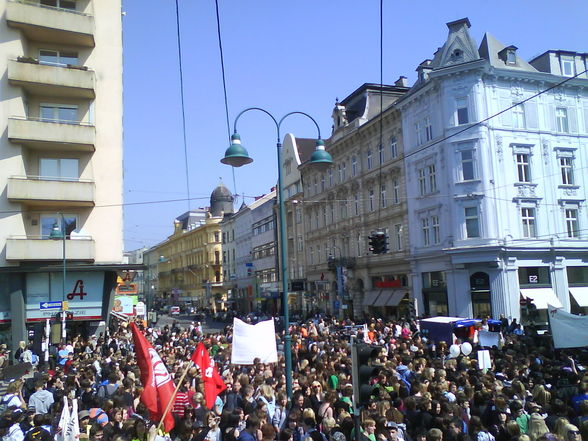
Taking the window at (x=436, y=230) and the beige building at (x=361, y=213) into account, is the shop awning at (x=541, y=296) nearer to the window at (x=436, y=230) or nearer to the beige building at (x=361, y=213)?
the window at (x=436, y=230)

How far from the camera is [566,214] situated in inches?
1363

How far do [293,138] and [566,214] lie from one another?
101 ft

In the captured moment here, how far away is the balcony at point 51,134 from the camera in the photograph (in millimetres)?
26750

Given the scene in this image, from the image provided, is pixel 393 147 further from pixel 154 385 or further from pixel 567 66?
pixel 154 385

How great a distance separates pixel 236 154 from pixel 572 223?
2879 cm

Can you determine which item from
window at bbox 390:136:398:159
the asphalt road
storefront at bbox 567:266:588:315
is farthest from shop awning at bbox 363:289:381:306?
storefront at bbox 567:266:588:315

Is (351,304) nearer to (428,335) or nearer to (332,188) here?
(332,188)

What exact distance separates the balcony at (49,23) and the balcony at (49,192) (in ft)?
23.4

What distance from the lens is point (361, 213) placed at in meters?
43.1

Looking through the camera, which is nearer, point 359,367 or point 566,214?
point 359,367

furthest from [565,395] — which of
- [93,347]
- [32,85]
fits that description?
[32,85]

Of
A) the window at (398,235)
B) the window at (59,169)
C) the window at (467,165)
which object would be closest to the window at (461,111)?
the window at (467,165)

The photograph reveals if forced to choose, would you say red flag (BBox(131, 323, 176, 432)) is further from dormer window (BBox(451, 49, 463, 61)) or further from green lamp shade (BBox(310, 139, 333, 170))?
dormer window (BBox(451, 49, 463, 61))

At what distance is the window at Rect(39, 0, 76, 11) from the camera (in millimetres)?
28781
